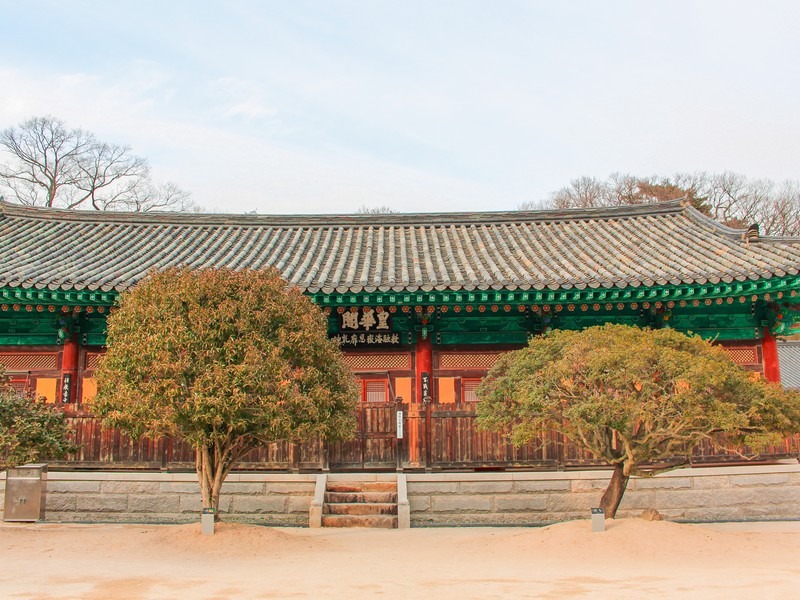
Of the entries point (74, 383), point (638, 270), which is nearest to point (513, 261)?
point (638, 270)

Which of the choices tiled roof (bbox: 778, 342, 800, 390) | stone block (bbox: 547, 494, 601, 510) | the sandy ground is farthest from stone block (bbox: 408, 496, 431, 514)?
tiled roof (bbox: 778, 342, 800, 390)

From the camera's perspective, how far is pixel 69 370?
1424 centimetres

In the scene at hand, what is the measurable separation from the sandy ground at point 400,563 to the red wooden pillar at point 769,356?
3773mm

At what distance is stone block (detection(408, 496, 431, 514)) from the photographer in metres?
12.4

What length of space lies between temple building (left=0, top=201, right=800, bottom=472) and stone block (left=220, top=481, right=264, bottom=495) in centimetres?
239

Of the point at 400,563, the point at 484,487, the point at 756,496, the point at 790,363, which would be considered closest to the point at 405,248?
the point at 484,487

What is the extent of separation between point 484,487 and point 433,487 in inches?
34.3

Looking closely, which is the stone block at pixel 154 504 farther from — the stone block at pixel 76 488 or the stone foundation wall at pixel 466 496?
the stone block at pixel 76 488

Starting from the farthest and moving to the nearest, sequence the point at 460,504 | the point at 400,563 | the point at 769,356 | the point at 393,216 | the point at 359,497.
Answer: the point at 393,216
the point at 769,356
the point at 460,504
the point at 359,497
the point at 400,563

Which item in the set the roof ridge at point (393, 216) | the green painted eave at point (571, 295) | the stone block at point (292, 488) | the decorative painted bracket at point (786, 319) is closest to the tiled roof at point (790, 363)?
the roof ridge at point (393, 216)

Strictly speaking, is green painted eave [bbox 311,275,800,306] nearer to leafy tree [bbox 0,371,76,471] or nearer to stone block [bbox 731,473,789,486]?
stone block [bbox 731,473,789,486]

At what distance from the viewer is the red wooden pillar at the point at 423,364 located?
14172 mm

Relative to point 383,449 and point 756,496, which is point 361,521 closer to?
point 383,449

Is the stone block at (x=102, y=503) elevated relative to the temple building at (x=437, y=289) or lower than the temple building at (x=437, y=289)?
lower
